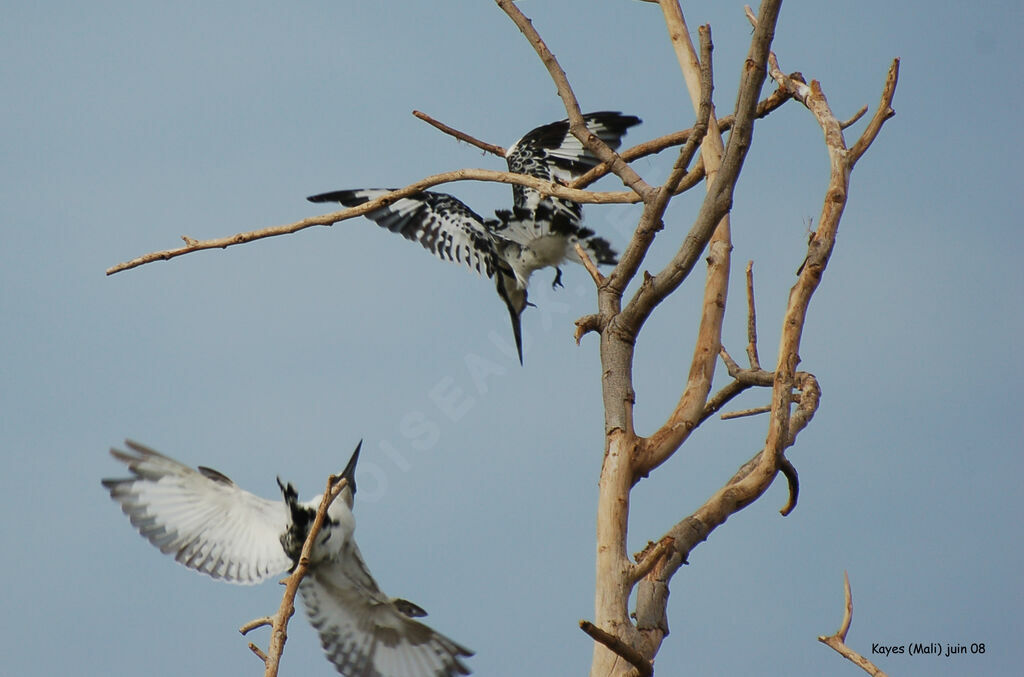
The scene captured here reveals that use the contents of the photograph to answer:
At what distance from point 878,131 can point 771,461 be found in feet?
4.62

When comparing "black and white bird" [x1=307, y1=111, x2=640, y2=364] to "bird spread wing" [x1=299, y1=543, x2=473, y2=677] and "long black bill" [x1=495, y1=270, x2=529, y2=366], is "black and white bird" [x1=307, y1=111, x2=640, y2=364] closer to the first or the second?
"long black bill" [x1=495, y1=270, x2=529, y2=366]

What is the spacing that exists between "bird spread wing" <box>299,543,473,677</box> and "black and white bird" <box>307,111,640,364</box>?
3.96 ft

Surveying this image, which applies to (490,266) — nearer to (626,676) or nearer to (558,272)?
(558,272)

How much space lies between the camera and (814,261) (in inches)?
138

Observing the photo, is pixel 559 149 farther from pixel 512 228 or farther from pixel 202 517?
pixel 202 517

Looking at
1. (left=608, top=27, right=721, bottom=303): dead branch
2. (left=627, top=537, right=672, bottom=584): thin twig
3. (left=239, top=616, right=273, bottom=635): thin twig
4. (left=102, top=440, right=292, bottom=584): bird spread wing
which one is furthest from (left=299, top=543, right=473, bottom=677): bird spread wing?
(left=608, top=27, right=721, bottom=303): dead branch

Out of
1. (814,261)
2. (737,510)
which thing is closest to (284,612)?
(737,510)

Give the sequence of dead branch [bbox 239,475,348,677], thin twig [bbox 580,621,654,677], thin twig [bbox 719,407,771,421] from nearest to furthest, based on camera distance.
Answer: thin twig [bbox 580,621,654,677] → dead branch [bbox 239,475,348,677] → thin twig [bbox 719,407,771,421]

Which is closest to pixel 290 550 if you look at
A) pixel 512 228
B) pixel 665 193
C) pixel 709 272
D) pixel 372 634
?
pixel 372 634

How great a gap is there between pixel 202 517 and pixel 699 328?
205cm

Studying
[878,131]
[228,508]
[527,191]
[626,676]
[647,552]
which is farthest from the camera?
[527,191]

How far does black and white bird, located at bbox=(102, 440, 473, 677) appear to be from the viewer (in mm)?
4109

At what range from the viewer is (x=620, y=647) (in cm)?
247

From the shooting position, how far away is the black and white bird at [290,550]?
4109 mm
